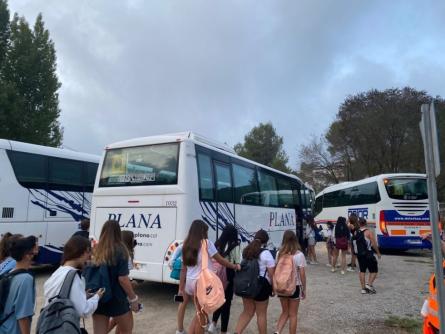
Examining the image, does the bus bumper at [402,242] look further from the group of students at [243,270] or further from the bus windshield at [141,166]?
the group of students at [243,270]

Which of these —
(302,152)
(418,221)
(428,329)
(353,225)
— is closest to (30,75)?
(353,225)

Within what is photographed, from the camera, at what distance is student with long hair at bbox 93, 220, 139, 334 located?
13.4 feet

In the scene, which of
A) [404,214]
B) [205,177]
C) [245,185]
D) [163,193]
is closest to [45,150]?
[163,193]

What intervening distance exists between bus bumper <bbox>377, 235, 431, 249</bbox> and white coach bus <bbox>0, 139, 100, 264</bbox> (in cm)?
1216

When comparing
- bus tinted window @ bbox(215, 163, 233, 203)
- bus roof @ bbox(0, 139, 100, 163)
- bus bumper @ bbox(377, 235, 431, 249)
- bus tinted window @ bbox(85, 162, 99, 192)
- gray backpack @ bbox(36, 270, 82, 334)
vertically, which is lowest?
bus bumper @ bbox(377, 235, 431, 249)

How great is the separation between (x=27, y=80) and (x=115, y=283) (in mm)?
21143

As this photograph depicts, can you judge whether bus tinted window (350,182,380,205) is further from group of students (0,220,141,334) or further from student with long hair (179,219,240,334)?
group of students (0,220,141,334)

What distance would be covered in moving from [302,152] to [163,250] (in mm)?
33183

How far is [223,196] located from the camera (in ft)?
28.8

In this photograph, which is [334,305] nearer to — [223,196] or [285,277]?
[285,277]

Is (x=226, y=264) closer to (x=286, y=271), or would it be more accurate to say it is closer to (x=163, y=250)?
(x=286, y=271)

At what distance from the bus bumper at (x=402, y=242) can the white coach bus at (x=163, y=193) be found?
30.2 ft

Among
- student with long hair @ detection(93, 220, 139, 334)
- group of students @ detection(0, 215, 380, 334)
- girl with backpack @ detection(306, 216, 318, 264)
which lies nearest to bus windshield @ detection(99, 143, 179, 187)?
group of students @ detection(0, 215, 380, 334)

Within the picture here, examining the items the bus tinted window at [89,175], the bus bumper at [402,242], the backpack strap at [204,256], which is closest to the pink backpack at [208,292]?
the backpack strap at [204,256]
